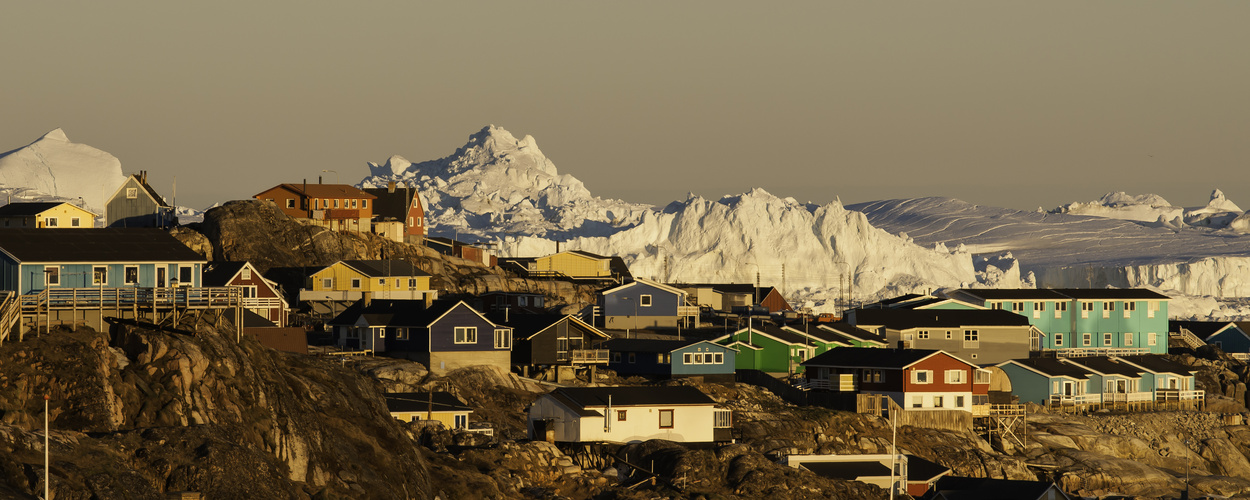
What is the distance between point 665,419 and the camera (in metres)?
47.7

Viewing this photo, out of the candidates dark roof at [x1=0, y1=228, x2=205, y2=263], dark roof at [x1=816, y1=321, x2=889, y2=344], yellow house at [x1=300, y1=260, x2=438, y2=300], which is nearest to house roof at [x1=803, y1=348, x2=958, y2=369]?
dark roof at [x1=816, y1=321, x2=889, y2=344]

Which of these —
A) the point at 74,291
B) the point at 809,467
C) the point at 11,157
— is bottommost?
the point at 809,467

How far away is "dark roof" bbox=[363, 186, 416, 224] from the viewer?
297ft

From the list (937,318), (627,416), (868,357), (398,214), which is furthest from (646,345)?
(398,214)

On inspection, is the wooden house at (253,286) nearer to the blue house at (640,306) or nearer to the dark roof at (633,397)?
the blue house at (640,306)

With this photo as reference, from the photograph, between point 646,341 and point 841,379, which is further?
point 646,341

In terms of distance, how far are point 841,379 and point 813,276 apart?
235 feet

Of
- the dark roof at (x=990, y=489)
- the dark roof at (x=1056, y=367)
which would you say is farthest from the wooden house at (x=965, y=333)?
the dark roof at (x=990, y=489)

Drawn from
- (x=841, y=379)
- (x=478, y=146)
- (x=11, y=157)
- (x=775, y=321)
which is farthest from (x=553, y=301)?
(x=478, y=146)

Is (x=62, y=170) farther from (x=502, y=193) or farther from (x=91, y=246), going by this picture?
(x=91, y=246)

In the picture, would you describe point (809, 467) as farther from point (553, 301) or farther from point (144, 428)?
point (553, 301)

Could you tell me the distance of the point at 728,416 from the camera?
48688 millimetres

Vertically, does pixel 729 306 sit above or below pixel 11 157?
below

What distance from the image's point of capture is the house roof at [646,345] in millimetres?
61406
